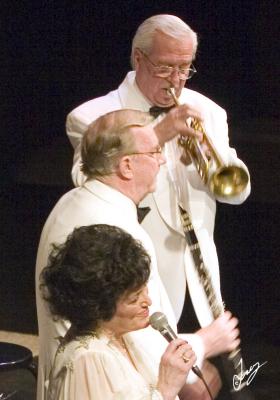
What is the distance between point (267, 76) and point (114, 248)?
278 cm

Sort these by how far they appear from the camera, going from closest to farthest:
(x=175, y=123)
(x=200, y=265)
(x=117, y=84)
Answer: (x=175, y=123)
(x=200, y=265)
(x=117, y=84)

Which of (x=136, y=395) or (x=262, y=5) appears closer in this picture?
(x=136, y=395)

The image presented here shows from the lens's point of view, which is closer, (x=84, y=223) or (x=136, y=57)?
(x=84, y=223)

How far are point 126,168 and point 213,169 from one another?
2.67 ft

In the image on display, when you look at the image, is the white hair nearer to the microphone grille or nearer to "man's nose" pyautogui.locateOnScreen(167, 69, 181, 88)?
"man's nose" pyautogui.locateOnScreen(167, 69, 181, 88)

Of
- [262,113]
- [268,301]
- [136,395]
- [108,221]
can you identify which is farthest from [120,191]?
[268,301]

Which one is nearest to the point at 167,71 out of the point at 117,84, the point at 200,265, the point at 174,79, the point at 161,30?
the point at 174,79

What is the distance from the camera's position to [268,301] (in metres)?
5.55

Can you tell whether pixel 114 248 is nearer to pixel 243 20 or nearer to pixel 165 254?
pixel 165 254

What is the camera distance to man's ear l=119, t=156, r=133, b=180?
3188 millimetres

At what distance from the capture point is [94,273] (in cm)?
253

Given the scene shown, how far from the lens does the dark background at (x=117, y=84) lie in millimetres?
5195

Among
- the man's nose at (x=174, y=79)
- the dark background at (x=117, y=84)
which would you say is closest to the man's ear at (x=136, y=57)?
the man's nose at (x=174, y=79)
